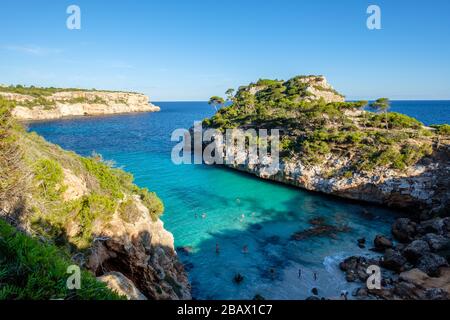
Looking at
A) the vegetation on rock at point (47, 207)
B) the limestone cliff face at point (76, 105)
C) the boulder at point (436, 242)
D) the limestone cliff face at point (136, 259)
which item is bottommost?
the boulder at point (436, 242)

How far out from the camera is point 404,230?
21.9m

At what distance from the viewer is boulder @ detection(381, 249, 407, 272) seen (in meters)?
17.8

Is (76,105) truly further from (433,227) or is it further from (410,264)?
(410,264)

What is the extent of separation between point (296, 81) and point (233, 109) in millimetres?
27326

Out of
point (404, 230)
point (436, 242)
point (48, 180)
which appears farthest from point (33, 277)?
point (404, 230)

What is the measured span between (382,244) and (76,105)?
131220mm

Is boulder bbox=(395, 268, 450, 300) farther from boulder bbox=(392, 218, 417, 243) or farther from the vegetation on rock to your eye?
the vegetation on rock

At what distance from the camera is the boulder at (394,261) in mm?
17797

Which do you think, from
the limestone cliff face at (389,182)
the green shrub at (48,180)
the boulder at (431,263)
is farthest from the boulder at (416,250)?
the green shrub at (48,180)

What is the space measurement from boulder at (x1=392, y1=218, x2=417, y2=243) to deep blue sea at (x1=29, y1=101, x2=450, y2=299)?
0.96m

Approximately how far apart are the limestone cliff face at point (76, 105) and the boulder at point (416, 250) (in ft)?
332

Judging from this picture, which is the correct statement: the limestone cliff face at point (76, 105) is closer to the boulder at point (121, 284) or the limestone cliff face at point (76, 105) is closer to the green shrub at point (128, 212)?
A: the green shrub at point (128, 212)
